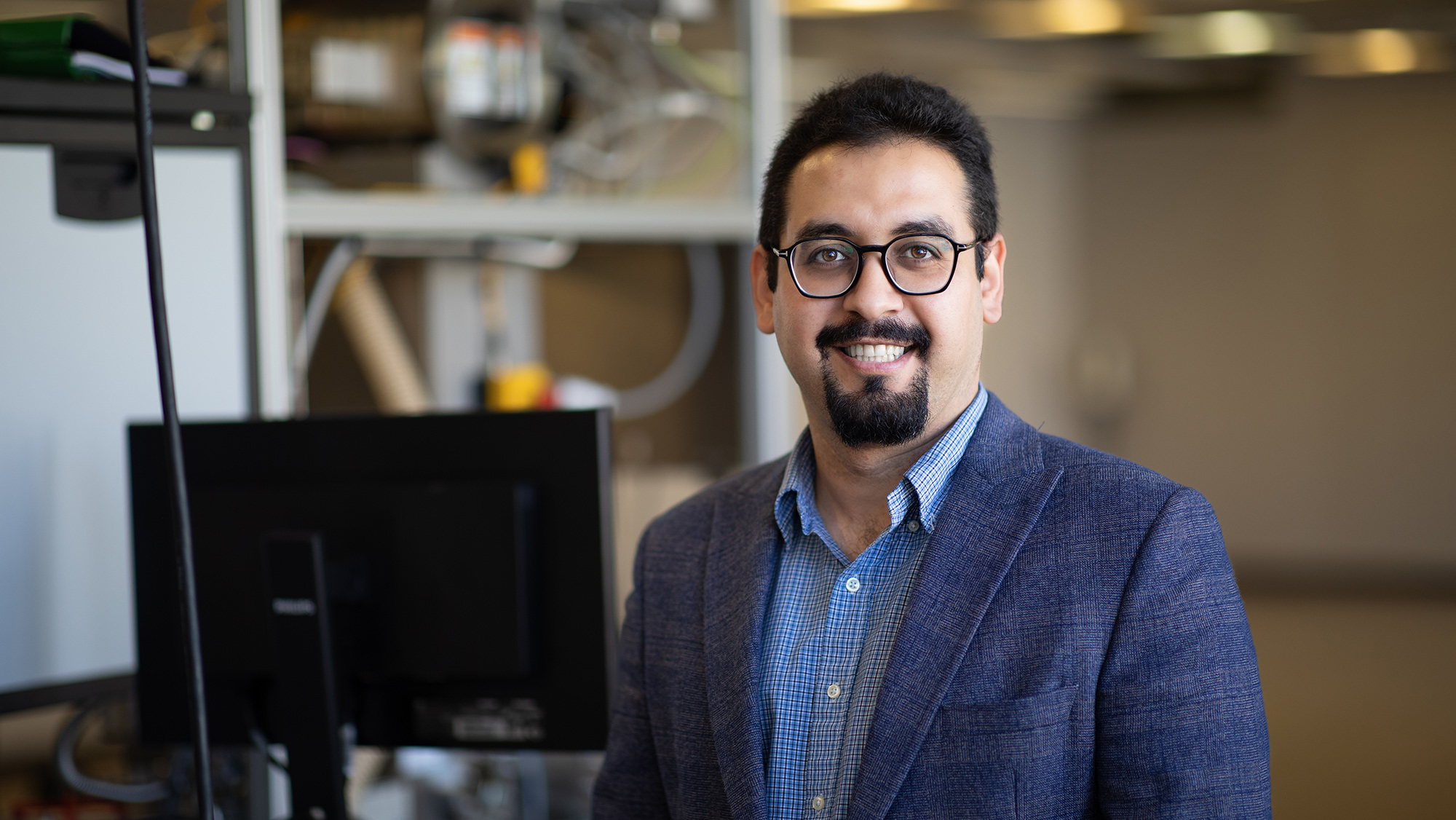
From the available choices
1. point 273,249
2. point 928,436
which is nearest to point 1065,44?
point 273,249

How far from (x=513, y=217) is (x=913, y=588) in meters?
1.42

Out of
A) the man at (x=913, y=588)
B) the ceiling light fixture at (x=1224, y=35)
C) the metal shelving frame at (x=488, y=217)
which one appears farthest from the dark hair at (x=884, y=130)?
the ceiling light fixture at (x=1224, y=35)

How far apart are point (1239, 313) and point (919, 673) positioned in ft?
18.5

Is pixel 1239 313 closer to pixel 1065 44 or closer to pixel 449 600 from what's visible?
pixel 1065 44

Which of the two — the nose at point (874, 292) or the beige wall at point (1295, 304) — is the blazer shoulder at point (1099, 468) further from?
the beige wall at point (1295, 304)

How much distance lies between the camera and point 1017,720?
1.01 metres

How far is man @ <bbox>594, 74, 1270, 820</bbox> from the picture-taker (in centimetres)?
100

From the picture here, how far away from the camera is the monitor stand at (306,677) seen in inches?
50.6

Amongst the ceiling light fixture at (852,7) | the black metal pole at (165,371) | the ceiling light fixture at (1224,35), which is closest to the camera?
the black metal pole at (165,371)

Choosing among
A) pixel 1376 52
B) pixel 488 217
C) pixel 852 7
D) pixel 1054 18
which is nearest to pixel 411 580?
pixel 488 217

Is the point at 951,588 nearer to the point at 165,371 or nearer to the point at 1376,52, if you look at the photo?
the point at 165,371

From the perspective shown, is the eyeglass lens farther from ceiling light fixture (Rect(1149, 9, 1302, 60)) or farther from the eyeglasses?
ceiling light fixture (Rect(1149, 9, 1302, 60))

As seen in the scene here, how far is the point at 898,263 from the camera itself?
44.8 inches

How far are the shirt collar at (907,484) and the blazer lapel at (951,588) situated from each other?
15 mm
